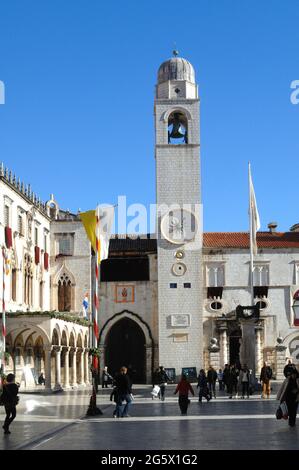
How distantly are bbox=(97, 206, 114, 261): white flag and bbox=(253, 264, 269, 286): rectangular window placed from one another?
28921 millimetres

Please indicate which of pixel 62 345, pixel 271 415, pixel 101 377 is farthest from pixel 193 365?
pixel 271 415

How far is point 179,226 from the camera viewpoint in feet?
196

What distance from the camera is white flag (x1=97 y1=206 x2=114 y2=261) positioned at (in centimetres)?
3151

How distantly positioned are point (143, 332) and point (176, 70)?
20.0 metres

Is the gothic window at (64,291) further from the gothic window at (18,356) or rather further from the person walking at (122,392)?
the person walking at (122,392)

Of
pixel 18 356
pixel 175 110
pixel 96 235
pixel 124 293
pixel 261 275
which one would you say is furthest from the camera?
pixel 124 293

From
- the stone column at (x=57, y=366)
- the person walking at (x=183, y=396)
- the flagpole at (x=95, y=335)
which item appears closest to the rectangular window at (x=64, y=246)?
the stone column at (x=57, y=366)

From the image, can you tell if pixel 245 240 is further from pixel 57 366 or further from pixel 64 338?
pixel 57 366

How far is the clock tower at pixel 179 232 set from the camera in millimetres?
58906

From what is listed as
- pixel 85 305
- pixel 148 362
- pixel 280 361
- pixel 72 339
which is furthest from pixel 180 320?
pixel 72 339

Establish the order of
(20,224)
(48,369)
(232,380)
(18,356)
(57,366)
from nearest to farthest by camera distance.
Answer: (232,380) → (48,369) → (57,366) → (18,356) → (20,224)

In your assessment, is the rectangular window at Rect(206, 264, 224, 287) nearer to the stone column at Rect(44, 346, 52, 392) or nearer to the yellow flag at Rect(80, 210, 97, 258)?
the stone column at Rect(44, 346, 52, 392)
